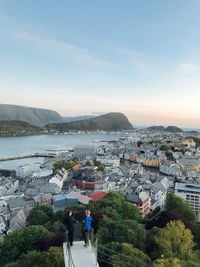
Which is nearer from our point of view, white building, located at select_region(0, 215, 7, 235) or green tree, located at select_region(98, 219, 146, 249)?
green tree, located at select_region(98, 219, 146, 249)

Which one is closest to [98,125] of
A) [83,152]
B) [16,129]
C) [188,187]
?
[16,129]

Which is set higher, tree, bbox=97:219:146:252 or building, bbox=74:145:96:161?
tree, bbox=97:219:146:252

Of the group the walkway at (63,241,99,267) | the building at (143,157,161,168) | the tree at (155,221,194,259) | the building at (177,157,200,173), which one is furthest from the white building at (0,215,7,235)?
the building at (143,157,161,168)

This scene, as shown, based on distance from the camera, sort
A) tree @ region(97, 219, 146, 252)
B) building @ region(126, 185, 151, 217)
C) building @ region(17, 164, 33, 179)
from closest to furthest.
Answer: tree @ region(97, 219, 146, 252), building @ region(126, 185, 151, 217), building @ region(17, 164, 33, 179)

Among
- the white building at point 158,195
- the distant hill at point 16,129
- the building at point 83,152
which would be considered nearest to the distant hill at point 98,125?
the distant hill at point 16,129

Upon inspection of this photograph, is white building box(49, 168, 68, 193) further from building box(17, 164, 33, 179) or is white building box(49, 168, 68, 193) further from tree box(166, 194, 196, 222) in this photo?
tree box(166, 194, 196, 222)

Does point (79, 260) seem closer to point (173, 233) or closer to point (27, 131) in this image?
point (173, 233)

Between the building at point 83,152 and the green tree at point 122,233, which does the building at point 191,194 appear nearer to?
the green tree at point 122,233
